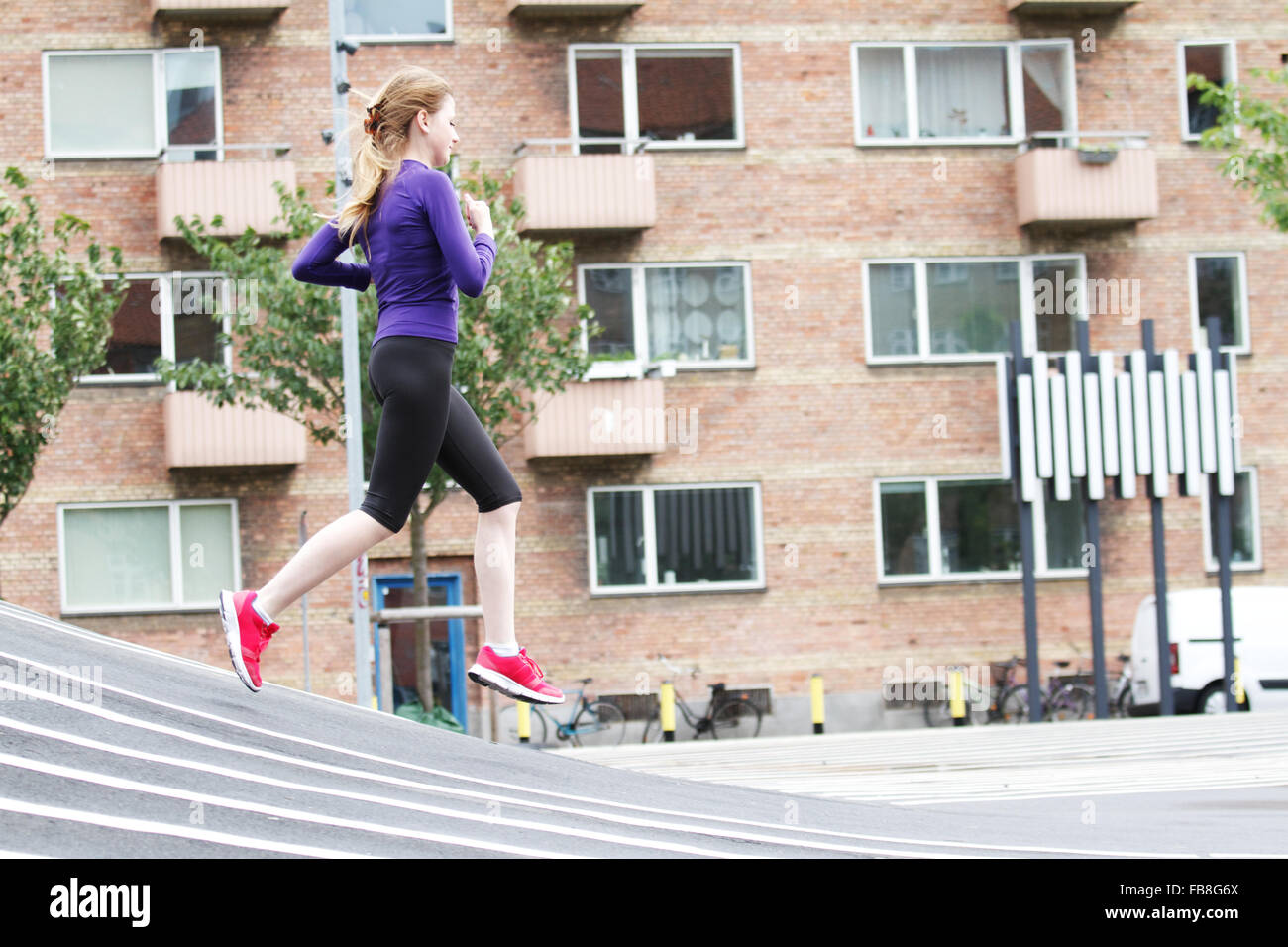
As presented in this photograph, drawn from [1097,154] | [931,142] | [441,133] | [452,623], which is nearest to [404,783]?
[441,133]

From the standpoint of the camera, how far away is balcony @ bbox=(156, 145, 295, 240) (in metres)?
26.5

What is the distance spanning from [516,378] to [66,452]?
885 centimetres

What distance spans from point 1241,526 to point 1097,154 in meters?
6.93

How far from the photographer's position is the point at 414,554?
73.3 ft

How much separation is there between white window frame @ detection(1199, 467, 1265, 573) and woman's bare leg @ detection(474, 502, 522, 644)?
84.7 ft

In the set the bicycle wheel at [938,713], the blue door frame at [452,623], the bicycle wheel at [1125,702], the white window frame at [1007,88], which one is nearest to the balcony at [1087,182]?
the white window frame at [1007,88]

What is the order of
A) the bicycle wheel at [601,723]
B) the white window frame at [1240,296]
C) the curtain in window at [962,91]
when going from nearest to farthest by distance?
the bicycle wheel at [601,723]
the curtain in window at [962,91]
the white window frame at [1240,296]

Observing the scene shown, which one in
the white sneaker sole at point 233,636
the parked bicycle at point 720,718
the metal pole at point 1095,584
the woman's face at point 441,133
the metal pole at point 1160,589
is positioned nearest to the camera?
the white sneaker sole at point 233,636

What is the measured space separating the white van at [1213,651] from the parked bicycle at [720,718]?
6.02 m

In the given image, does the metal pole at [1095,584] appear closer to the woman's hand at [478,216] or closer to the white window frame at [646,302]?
the white window frame at [646,302]

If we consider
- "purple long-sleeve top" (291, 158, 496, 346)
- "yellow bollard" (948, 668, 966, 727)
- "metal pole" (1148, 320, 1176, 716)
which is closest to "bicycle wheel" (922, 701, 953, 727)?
"yellow bollard" (948, 668, 966, 727)

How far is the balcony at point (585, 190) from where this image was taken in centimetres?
2706
